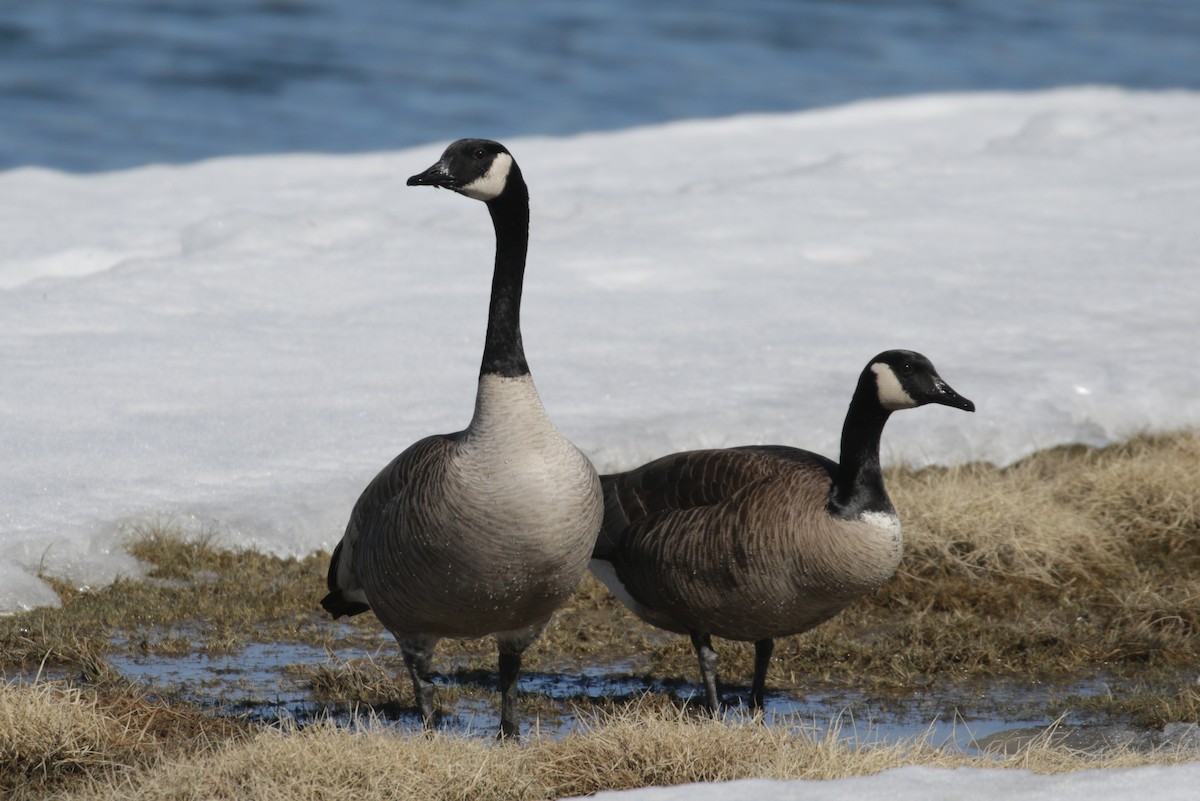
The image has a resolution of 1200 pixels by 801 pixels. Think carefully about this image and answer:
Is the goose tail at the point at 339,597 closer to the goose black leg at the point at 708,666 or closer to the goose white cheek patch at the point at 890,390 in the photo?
the goose black leg at the point at 708,666

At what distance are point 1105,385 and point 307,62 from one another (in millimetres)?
28036

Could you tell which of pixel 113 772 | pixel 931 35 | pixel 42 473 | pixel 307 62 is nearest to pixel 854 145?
pixel 42 473

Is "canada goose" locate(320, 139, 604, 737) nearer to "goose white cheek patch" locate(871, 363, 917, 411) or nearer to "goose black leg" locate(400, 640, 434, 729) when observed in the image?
"goose black leg" locate(400, 640, 434, 729)

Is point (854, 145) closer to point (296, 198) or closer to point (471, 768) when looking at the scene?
point (296, 198)

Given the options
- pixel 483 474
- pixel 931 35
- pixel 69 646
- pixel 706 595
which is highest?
pixel 931 35

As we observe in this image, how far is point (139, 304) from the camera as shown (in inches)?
439

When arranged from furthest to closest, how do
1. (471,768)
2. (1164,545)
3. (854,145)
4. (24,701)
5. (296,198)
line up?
(854,145) → (296,198) → (1164,545) → (24,701) → (471,768)

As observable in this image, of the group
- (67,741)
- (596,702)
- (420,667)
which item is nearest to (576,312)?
(596,702)

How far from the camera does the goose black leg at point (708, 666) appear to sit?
6066 millimetres

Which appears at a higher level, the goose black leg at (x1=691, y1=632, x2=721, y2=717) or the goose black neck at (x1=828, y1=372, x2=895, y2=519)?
the goose black neck at (x1=828, y1=372, x2=895, y2=519)

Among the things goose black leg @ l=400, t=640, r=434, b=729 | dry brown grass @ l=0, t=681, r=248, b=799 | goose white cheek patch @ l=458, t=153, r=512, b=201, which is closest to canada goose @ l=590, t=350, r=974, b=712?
goose black leg @ l=400, t=640, r=434, b=729

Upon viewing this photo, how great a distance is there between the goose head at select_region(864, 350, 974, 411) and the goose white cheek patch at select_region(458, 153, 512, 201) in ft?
5.28

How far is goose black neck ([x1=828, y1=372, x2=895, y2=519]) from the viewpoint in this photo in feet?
19.4

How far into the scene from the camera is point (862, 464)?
19.6ft
